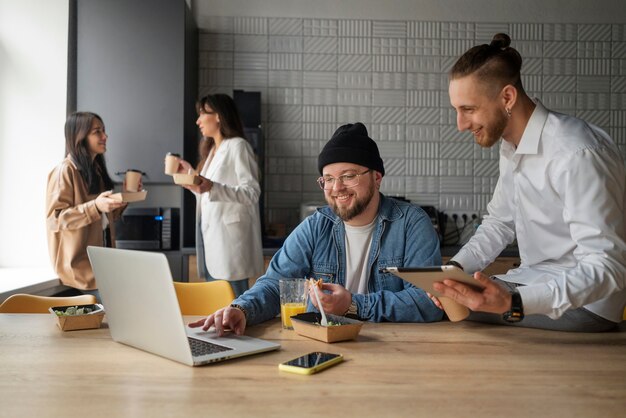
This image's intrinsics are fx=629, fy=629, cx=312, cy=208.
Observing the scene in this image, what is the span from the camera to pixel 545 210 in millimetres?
1939

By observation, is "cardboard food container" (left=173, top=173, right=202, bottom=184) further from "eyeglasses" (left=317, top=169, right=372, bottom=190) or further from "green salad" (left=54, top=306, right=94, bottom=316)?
"green salad" (left=54, top=306, right=94, bottom=316)

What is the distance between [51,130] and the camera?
4.06 m

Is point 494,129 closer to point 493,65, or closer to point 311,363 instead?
point 493,65

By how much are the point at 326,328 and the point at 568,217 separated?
2.48 feet

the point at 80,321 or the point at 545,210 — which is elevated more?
the point at 545,210

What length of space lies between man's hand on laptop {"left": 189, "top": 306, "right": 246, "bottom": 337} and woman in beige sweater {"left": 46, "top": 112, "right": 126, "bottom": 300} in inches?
66.1

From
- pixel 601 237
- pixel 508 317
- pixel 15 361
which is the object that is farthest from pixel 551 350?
pixel 15 361

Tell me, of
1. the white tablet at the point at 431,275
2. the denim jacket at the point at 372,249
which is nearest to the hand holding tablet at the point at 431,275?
the white tablet at the point at 431,275

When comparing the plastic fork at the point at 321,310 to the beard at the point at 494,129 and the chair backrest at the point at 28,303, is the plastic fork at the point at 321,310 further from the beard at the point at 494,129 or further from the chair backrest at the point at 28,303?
the chair backrest at the point at 28,303

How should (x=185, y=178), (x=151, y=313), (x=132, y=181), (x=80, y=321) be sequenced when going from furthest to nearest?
(x=132, y=181) → (x=185, y=178) → (x=80, y=321) → (x=151, y=313)

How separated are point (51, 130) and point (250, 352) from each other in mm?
3225

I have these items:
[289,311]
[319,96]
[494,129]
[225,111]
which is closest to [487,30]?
[319,96]

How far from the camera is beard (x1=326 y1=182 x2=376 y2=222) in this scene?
6.79ft

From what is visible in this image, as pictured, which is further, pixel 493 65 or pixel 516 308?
pixel 493 65
